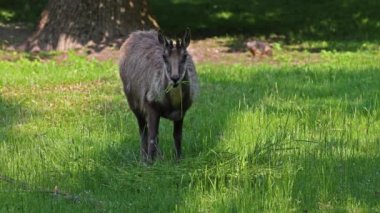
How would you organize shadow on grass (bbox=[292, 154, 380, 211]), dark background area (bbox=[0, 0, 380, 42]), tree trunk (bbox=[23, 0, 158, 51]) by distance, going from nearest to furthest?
1. shadow on grass (bbox=[292, 154, 380, 211])
2. tree trunk (bbox=[23, 0, 158, 51])
3. dark background area (bbox=[0, 0, 380, 42])

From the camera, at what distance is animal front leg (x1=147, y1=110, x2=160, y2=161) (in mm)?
7898

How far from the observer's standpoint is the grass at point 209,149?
6.73m

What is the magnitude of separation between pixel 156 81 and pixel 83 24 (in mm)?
9236

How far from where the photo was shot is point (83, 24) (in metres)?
16.8

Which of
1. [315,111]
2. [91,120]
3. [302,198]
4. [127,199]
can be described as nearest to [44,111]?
[91,120]

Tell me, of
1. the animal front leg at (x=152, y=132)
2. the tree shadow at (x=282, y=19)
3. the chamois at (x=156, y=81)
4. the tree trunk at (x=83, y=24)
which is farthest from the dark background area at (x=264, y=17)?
the animal front leg at (x=152, y=132)

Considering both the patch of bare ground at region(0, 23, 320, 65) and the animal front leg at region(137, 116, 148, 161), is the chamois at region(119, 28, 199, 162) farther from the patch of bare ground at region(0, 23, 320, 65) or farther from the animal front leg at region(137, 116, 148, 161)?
the patch of bare ground at region(0, 23, 320, 65)

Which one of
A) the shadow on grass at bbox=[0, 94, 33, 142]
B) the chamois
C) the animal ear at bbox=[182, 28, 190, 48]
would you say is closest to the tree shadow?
the shadow on grass at bbox=[0, 94, 33, 142]

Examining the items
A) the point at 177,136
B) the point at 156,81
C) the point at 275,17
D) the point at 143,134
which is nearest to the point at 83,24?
the point at 275,17

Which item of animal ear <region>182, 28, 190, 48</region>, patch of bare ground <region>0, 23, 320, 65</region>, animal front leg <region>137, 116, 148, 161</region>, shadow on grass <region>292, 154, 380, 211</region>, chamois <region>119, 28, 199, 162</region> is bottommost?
→ shadow on grass <region>292, 154, 380, 211</region>

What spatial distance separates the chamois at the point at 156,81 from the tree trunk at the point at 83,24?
25.5 ft

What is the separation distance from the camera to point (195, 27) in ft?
64.2

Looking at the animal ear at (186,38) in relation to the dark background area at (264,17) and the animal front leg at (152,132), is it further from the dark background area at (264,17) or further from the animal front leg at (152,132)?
the dark background area at (264,17)

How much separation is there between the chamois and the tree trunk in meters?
7.78
